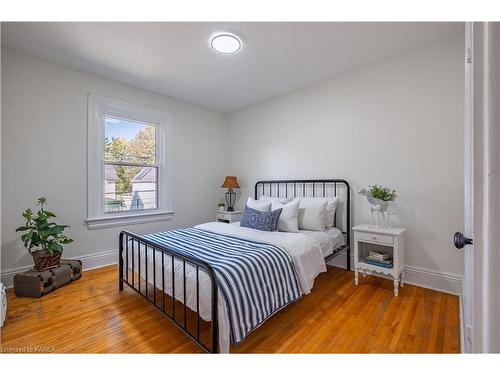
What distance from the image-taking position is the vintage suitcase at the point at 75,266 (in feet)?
8.87

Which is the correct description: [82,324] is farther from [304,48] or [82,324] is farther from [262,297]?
[304,48]

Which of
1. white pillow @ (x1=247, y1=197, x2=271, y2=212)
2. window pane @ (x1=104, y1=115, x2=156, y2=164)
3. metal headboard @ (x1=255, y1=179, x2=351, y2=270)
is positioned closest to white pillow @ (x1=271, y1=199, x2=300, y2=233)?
white pillow @ (x1=247, y1=197, x2=271, y2=212)

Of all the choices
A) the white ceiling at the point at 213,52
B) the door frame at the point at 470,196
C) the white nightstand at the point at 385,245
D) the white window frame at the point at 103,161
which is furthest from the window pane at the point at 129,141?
the door frame at the point at 470,196

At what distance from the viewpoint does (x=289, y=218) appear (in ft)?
9.27

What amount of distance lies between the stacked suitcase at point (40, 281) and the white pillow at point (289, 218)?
7.91 ft

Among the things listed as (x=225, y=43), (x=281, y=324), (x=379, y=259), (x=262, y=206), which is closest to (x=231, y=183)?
(x=262, y=206)

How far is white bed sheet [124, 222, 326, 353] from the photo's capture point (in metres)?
1.44

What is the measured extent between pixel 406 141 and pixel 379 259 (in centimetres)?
132

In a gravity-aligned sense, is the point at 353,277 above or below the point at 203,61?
below

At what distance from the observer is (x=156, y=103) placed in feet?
12.1

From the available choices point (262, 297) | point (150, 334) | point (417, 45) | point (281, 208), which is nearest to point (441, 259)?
point (281, 208)

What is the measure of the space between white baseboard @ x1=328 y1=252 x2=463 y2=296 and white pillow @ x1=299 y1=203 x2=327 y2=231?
1.02 meters

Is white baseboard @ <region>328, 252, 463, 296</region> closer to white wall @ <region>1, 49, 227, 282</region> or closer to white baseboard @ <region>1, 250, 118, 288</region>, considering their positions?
white wall @ <region>1, 49, 227, 282</region>

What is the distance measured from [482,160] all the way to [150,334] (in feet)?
6.88
